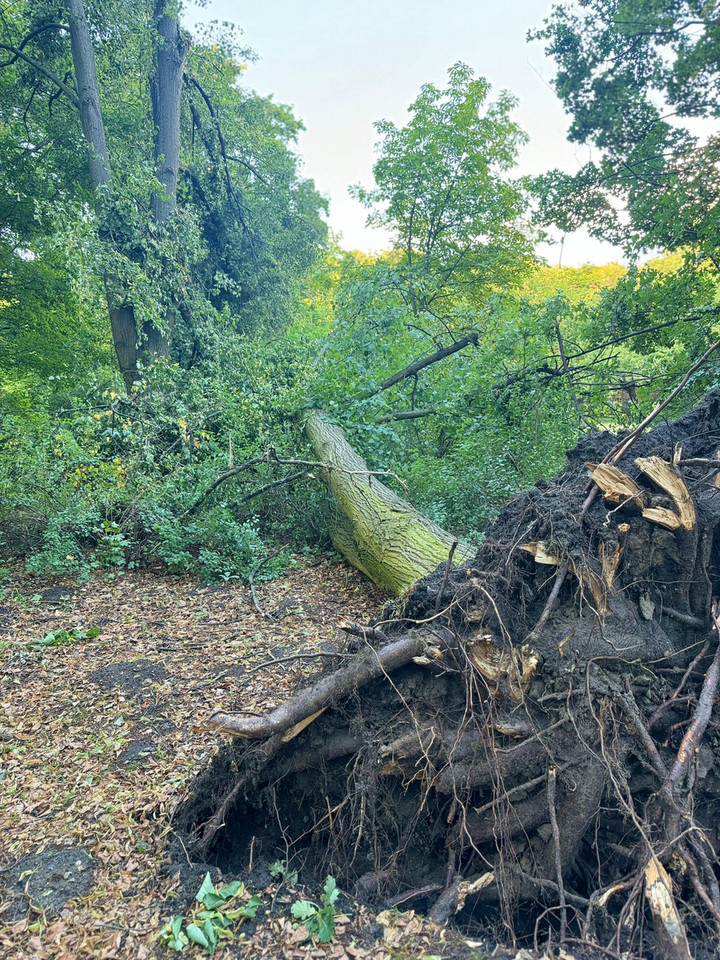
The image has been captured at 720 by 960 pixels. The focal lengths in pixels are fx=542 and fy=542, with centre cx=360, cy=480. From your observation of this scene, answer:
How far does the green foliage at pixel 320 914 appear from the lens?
2340 mm

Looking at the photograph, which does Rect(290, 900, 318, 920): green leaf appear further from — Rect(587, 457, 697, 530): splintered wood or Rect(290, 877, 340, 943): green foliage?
Rect(587, 457, 697, 530): splintered wood

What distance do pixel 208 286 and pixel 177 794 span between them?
13019 millimetres

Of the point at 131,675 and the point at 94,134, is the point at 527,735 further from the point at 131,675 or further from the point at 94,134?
the point at 94,134

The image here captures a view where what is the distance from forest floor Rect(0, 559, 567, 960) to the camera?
2.35 metres

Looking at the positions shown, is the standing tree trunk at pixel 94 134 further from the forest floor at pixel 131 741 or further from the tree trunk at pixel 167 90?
the forest floor at pixel 131 741

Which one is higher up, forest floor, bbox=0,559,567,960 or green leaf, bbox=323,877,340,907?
forest floor, bbox=0,559,567,960

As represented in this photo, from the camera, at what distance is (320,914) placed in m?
2.39

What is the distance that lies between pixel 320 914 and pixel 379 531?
3.69 metres

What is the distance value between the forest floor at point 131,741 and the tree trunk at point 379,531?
1.37ft

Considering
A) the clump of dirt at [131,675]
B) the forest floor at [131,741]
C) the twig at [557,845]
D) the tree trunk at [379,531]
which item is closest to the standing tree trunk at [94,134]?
the tree trunk at [379,531]

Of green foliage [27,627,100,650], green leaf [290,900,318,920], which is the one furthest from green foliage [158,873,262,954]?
green foliage [27,627,100,650]

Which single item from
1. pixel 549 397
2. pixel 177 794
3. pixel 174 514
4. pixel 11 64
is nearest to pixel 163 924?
pixel 177 794

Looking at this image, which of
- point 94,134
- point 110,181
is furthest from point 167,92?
point 110,181

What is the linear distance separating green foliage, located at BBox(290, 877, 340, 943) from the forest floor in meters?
0.04
